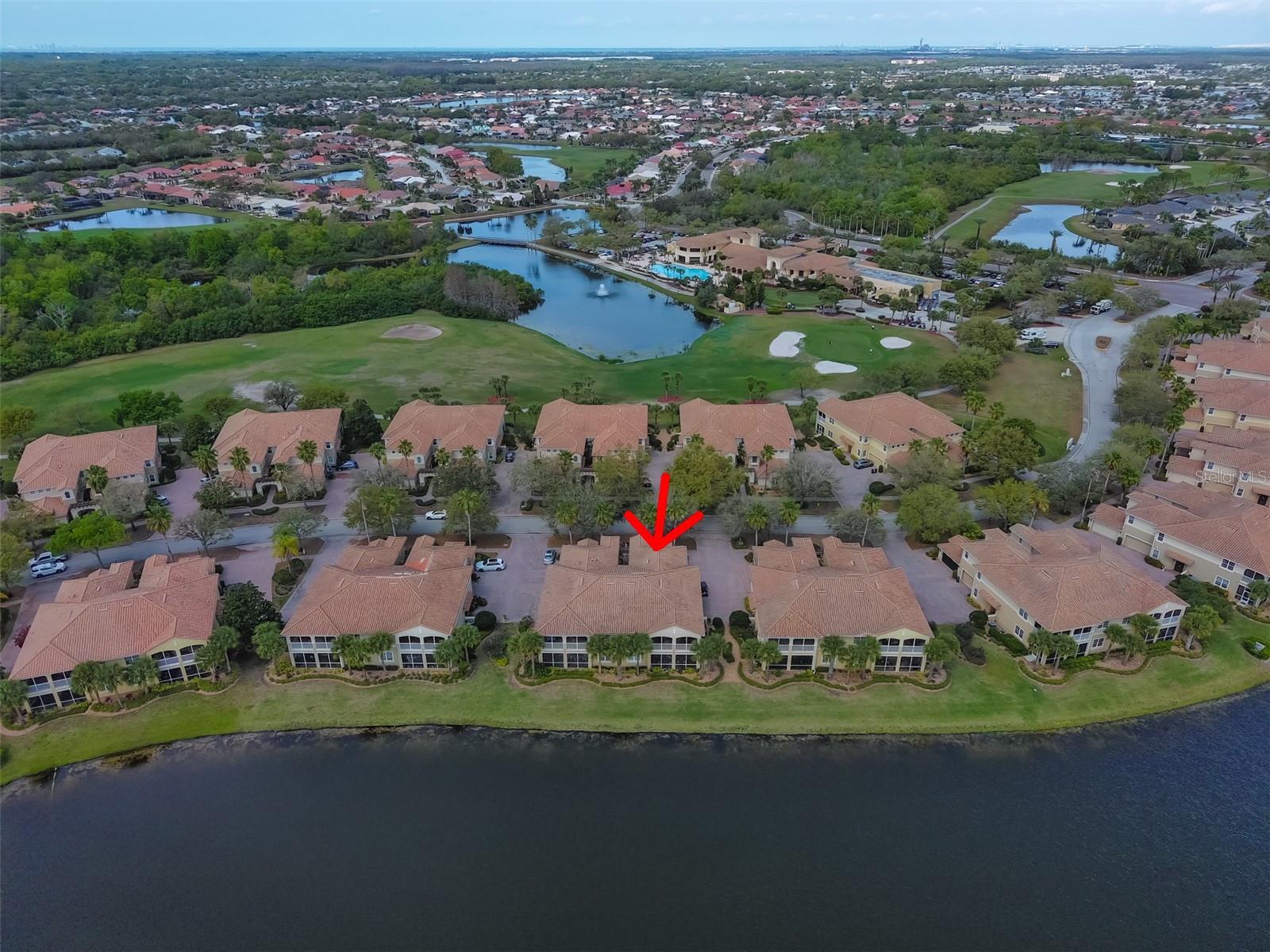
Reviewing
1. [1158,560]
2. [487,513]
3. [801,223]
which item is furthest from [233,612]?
[801,223]

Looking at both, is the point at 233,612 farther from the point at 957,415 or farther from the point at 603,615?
the point at 957,415

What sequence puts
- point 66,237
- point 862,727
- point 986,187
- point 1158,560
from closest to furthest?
point 862,727 < point 1158,560 < point 66,237 < point 986,187

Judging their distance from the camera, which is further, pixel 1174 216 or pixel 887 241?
pixel 1174 216

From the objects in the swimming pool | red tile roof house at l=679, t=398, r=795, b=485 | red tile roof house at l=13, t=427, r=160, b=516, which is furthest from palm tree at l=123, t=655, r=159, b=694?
the swimming pool

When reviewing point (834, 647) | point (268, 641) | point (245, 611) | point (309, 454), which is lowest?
point (834, 647)

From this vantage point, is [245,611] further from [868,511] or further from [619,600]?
[868,511]

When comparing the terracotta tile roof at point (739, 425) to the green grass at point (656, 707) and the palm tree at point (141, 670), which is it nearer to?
the green grass at point (656, 707)

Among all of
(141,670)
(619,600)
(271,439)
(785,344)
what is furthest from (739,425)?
(141,670)
